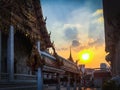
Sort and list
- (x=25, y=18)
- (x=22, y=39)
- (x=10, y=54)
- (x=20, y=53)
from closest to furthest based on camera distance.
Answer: (x=10, y=54)
(x=25, y=18)
(x=20, y=53)
(x=22, y=39)

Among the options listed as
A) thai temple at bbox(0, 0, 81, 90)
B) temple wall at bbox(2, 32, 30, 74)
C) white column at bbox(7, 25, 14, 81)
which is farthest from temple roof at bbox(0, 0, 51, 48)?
temple wall at bbox(2, 32, 30, 74)

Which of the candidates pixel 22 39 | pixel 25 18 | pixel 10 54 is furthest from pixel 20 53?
pixel 10 54

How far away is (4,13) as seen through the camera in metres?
20.1

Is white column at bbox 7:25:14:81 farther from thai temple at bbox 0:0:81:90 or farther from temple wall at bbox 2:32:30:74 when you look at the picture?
temple wall at bbox 2:32:30:74

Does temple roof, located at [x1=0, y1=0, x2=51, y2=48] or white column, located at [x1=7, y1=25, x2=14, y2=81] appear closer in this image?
white column, located at [x1=7, y1=25, x2=14, y2=81]

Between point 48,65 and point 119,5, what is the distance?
356 centimetres

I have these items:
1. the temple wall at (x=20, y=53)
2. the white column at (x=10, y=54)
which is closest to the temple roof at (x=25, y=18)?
the white column at (x=10, y=54)

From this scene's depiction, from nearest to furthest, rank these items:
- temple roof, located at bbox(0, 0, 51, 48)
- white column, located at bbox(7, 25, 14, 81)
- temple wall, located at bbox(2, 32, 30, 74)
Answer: white column, located at bbox(7, 25, 14, 81)
temple roof, located at bbox(0, 0, 51, 48)
temple wall, located at bbox(2, 32, 30, 74)

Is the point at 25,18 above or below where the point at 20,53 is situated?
above

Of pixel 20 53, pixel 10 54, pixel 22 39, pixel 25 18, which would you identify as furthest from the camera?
pixel 22 39

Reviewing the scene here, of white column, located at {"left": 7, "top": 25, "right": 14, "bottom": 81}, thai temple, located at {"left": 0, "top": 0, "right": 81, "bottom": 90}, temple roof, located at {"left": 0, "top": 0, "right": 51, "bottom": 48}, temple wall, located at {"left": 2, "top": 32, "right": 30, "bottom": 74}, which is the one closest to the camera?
thai temple, located at {"left": 0, "top": 0, "right": 81, "bottom": 90}

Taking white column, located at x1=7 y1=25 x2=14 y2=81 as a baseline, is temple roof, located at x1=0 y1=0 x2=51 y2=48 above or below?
above

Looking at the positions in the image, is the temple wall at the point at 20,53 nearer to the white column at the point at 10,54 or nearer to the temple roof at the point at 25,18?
the temple roof at the point at 25,18

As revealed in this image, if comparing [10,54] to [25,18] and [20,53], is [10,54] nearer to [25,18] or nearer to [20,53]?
[25,18]
